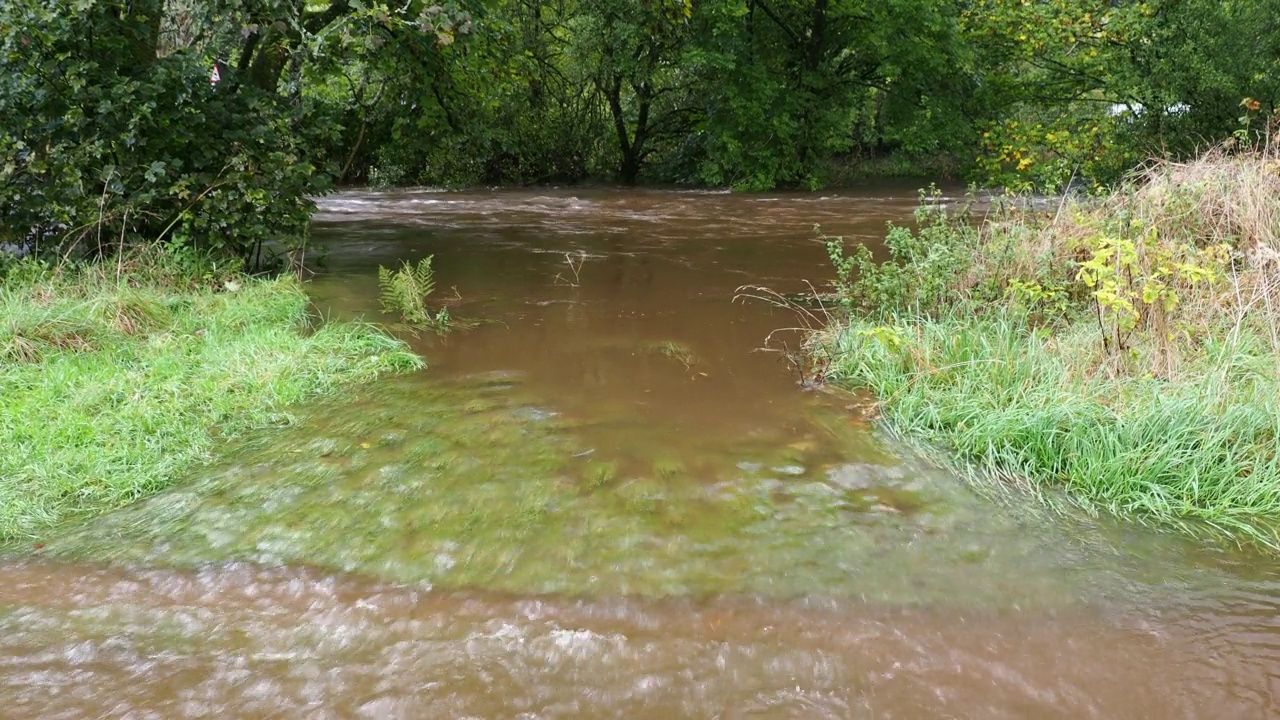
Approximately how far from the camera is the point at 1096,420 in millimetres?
4520

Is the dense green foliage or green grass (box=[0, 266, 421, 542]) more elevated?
the dense green foliage

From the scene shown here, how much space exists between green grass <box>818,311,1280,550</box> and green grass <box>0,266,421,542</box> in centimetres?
376

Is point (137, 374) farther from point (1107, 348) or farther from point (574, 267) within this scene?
point (1107, 348)

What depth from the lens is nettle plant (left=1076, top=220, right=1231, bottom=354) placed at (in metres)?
4.96

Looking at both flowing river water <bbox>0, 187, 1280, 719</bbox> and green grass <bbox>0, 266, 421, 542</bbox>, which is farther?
green grass <bbox>0, 266, 421, 542</bbox>

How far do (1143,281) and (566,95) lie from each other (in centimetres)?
1874

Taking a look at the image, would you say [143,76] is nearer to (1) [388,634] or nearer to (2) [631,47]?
(1) [388,634]

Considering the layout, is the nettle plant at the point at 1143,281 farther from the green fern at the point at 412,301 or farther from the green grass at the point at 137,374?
the green fern at the point at 412,301

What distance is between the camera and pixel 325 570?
3.54 metres

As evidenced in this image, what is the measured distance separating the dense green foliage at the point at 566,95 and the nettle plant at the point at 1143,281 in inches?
95.4

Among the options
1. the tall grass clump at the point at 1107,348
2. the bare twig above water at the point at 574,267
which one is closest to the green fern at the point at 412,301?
the bare twig above water at the point at 574,267

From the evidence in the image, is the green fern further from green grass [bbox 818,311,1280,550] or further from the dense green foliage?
green grass [bbox 818,311,1280,550]

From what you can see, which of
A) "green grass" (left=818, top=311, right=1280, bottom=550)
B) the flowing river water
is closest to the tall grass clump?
"green grass" (left=818, top=311, right=1280, bottom=550)

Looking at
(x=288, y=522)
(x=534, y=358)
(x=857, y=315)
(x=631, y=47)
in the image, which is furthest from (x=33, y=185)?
(x=631, y=47)
